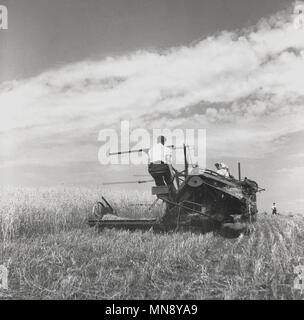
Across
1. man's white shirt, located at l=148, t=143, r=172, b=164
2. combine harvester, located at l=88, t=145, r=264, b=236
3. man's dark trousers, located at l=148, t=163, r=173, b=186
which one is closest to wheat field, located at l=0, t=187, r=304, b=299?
combine harvester, located at l=88, t=145, r=264, b=236

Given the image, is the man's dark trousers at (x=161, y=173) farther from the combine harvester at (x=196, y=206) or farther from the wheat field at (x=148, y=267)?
the wheat field at (x=148, y=267)

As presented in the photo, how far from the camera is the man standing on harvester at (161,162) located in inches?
374

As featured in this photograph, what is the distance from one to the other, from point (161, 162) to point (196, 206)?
1472 mm

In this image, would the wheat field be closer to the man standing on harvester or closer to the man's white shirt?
the man standing on harvester

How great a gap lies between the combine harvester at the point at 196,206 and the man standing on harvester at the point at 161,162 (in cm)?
26

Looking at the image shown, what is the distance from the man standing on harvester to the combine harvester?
0.26 m

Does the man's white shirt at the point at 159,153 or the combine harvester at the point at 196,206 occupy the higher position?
the man's white shirt at the point at 159,153

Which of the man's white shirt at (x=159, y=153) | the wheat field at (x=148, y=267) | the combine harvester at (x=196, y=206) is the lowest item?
the wheat field at (x=148, y=267)

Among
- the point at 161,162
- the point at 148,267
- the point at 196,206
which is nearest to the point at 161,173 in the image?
the point at 161,162

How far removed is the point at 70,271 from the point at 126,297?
1.26m

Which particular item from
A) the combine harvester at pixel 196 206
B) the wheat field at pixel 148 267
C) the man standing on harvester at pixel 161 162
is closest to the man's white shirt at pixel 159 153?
the man standing on harvester at pixel 161 162

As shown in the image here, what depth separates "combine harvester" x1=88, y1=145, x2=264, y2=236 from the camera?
9.26 m
